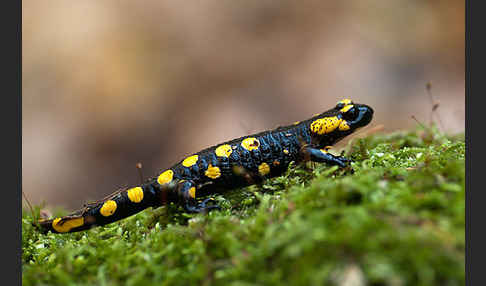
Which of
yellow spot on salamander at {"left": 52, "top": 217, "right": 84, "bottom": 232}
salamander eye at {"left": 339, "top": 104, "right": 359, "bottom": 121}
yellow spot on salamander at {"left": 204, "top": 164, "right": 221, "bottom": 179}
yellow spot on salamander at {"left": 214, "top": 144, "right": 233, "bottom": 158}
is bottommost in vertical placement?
yellow spot on salamander at {"left": 52, "top": 217, "right": 84, "bottom": 232}

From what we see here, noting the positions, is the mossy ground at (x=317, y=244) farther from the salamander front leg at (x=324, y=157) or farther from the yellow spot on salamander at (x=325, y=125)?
the yellow spot on salamander at (x=325, y=125)

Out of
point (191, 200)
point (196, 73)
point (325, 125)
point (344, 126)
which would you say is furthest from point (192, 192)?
point (196, 73)

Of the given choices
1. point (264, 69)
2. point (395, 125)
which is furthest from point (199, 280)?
point (264, 69)

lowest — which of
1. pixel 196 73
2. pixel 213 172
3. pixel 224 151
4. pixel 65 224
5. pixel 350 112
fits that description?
pixel 65 224

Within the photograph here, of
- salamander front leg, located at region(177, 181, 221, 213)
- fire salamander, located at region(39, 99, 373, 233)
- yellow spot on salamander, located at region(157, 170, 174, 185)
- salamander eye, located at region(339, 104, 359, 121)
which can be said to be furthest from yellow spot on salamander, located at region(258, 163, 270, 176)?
salamander eye, located at region(339, 104, 359, 121)

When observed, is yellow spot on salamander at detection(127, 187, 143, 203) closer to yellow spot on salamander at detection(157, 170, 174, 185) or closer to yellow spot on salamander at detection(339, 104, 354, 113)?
yellow spot on salamander at detection(157, 170, 174, 185)

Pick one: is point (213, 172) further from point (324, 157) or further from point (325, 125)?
point (325, 125)
